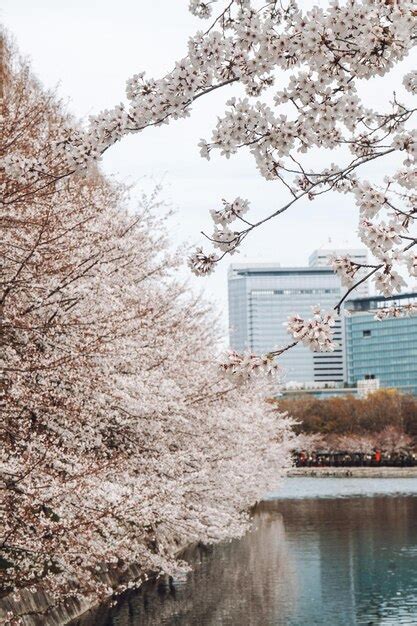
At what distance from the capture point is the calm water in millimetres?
18234

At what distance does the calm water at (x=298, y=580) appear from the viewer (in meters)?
18.2

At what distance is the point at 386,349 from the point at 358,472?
4700 inches

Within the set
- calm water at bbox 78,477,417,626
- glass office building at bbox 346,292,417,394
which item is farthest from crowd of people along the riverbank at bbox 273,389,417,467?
glass office building at bbox 346,292,417,394

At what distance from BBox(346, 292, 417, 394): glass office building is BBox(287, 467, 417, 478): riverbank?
10693 centimetres

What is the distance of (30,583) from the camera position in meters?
12.2

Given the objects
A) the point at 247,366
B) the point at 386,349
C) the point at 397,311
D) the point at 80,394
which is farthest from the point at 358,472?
the point at 386,349

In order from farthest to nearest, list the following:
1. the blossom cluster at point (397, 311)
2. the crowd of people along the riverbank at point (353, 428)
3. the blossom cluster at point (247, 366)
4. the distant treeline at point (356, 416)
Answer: the distant treeline at point (356, 416)
the crowd of people along the riverbank at point (353, 428)
the blossom cluster at point (397, 311)
the blossom cluster at point (247, 366)

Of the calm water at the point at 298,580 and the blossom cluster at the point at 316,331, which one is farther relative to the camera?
the calm water at the point at 298,580

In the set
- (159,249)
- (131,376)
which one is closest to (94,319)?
(131,376)

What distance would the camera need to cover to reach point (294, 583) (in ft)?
72.8

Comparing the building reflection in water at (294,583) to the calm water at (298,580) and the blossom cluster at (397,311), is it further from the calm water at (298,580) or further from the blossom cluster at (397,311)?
the blossom cluster at (397,311)

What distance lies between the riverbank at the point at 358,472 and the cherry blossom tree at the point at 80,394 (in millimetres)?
58353

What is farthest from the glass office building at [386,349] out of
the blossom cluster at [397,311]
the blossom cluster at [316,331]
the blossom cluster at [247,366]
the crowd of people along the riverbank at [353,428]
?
the blossom cluster at [316,331]

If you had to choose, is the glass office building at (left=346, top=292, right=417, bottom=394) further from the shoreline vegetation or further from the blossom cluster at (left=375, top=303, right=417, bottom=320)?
the blossom cluster at (left=375, top=303, right=417, bottom=320)
